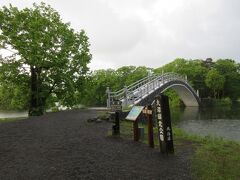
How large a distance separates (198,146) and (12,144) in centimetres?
708

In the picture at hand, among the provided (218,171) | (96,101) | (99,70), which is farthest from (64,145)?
(99,70)

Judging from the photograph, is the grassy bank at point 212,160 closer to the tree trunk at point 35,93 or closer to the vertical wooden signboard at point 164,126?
the vertical wooden signboard at point 164,126

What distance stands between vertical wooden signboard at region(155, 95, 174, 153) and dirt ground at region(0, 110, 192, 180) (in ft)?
1.00

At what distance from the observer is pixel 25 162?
774cm

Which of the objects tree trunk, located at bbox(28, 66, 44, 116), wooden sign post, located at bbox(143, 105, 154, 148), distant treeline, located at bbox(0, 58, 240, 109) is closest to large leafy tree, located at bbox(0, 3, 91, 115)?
tree trunk, located at bbox(28, 66, 44, 116)

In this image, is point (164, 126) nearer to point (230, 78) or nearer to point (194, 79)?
point (194, 79)

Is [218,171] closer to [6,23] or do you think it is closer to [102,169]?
[102,169]

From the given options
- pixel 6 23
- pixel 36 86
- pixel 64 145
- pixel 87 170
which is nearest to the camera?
pixel 87 170

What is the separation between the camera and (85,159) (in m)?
7.98

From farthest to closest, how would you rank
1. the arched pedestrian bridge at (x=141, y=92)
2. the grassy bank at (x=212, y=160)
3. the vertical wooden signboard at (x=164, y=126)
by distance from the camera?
the arched pedestrian bridge at (x=141, y=92), the vertical wooden signboard at (x=164, y=126), the grassy bank at (x=212, y=160)

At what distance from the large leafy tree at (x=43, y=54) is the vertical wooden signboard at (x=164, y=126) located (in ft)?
56.8

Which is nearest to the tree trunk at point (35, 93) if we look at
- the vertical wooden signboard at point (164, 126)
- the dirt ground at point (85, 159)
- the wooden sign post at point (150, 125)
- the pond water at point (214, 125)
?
the pond water at point (214, 125)

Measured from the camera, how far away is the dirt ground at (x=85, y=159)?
6594 mm

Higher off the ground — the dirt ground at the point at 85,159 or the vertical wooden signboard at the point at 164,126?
the vertical wooden signboard at the point at 164,126
